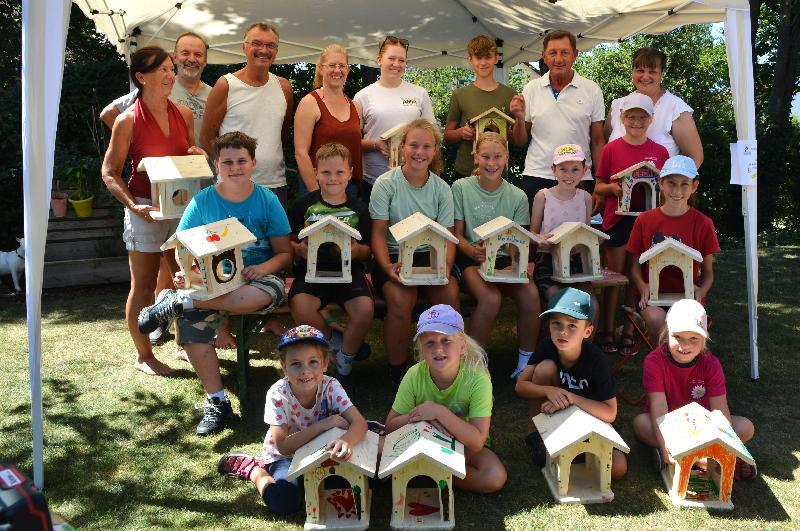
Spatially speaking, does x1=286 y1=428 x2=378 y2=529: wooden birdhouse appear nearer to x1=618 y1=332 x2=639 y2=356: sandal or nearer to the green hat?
the green hat

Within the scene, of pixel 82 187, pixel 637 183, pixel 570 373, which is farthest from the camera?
pixel 82 187

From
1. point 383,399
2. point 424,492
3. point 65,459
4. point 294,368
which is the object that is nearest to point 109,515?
point 65,459

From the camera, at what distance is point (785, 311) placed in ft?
20.7

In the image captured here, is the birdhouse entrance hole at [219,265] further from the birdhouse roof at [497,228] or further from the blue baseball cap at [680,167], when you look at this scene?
the blue baseball cap at [680,167]

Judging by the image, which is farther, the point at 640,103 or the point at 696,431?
the point at 640,103

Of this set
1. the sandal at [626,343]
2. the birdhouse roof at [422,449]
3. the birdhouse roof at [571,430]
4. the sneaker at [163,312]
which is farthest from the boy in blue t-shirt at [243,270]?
the sandal at [626,343]

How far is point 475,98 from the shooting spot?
19.0ft

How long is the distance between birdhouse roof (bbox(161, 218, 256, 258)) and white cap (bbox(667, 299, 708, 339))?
2.23 meters

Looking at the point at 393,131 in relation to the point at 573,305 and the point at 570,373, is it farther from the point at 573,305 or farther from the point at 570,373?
the point at 570,373

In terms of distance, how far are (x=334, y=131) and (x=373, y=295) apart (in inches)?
49.2

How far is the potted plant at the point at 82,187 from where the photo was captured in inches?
320

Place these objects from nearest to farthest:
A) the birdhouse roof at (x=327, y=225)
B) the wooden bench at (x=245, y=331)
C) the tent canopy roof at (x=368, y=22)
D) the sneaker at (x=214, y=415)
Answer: the sneaker at (x=214, y=415), the birdhouse roof at (x=327, y=225), the wooden bench at (x=245, y=331), the tent canopy roof at (x=368, y=22)

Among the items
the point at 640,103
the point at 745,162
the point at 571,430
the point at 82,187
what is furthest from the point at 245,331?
the point at 82,187

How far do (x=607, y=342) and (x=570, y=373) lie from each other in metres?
1.81
